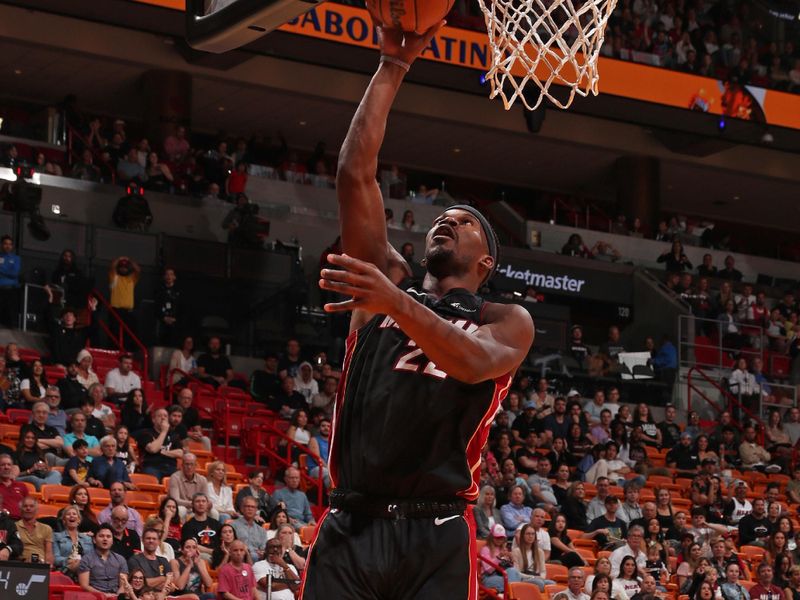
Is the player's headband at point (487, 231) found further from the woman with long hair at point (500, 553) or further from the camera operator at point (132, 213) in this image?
the camera operator at point (132, 213)

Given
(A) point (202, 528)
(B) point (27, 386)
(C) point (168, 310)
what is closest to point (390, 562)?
(A) point (202, 528)

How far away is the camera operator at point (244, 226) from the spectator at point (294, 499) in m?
6.67

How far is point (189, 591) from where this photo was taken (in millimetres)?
11227

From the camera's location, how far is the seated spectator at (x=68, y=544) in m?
10.9

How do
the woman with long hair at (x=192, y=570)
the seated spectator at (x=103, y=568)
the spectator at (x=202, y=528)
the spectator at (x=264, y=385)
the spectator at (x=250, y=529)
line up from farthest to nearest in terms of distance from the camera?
1. the spectator at (x=264, y=385)
2. the spectator at (x=250, y=529)
3. the spectator at (x=202, y=528)
4. the woman with long hair at (x=192, y=570)
5. the seated spectator at (x=103, y=568)

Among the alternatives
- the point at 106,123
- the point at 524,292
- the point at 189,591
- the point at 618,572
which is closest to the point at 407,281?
the point at 189,591

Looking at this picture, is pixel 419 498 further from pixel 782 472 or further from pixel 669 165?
pixel 669 165

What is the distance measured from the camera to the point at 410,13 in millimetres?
4191

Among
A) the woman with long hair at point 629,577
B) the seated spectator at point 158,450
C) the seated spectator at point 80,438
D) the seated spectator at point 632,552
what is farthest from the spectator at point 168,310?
the woman with long hair at point 629,577

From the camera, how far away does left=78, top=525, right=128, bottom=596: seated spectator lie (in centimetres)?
1070

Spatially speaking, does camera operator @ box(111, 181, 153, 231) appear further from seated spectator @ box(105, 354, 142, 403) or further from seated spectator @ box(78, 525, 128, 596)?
seated spectator @ box(78, 525, 128, 596)

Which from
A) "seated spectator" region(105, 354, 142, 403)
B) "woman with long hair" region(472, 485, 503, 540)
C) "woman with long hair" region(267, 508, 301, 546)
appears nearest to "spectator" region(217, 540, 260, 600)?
"woman with long hair" region(267, 508, 301, 546)

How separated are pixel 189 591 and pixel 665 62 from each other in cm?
1452

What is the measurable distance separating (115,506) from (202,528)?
0.90 metres
